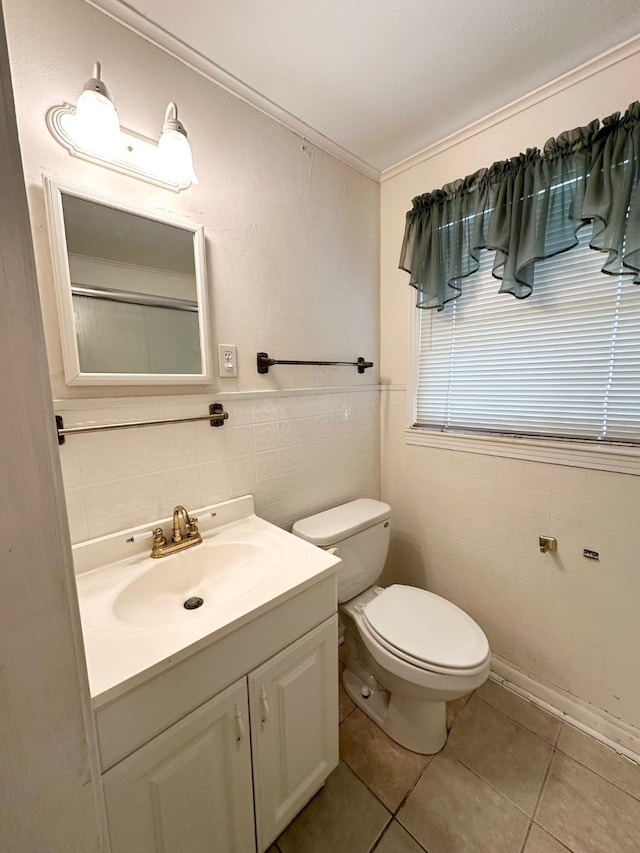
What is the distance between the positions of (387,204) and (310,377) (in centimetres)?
100

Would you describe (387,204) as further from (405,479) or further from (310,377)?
(405,479)

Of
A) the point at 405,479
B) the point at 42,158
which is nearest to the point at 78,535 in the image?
the point at 42,158

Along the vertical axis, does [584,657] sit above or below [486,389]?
below

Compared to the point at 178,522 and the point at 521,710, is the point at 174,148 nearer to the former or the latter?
the point at 178,522

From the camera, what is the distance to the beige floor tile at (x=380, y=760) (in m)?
1.15

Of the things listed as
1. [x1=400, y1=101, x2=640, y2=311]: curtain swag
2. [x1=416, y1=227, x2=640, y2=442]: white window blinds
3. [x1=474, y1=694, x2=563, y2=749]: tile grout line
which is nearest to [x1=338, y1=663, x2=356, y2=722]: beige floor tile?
[x1=474, y1=694, x2=563, y2=749]: tile grout line

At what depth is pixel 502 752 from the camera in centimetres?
125

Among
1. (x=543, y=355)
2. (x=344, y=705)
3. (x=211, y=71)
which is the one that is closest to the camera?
(x=211, y=71)

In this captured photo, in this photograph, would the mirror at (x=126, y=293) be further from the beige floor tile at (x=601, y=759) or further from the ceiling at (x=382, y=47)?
the beige floor tile at (x=601, y=759)

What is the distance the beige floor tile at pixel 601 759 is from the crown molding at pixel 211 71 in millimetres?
2533

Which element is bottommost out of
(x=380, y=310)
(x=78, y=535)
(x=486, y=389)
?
(x=78, y=535)

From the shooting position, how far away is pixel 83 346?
944mm

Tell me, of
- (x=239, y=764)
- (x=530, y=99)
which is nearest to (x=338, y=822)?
(x=239, y=764)

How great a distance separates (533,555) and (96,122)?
202 centimetres
